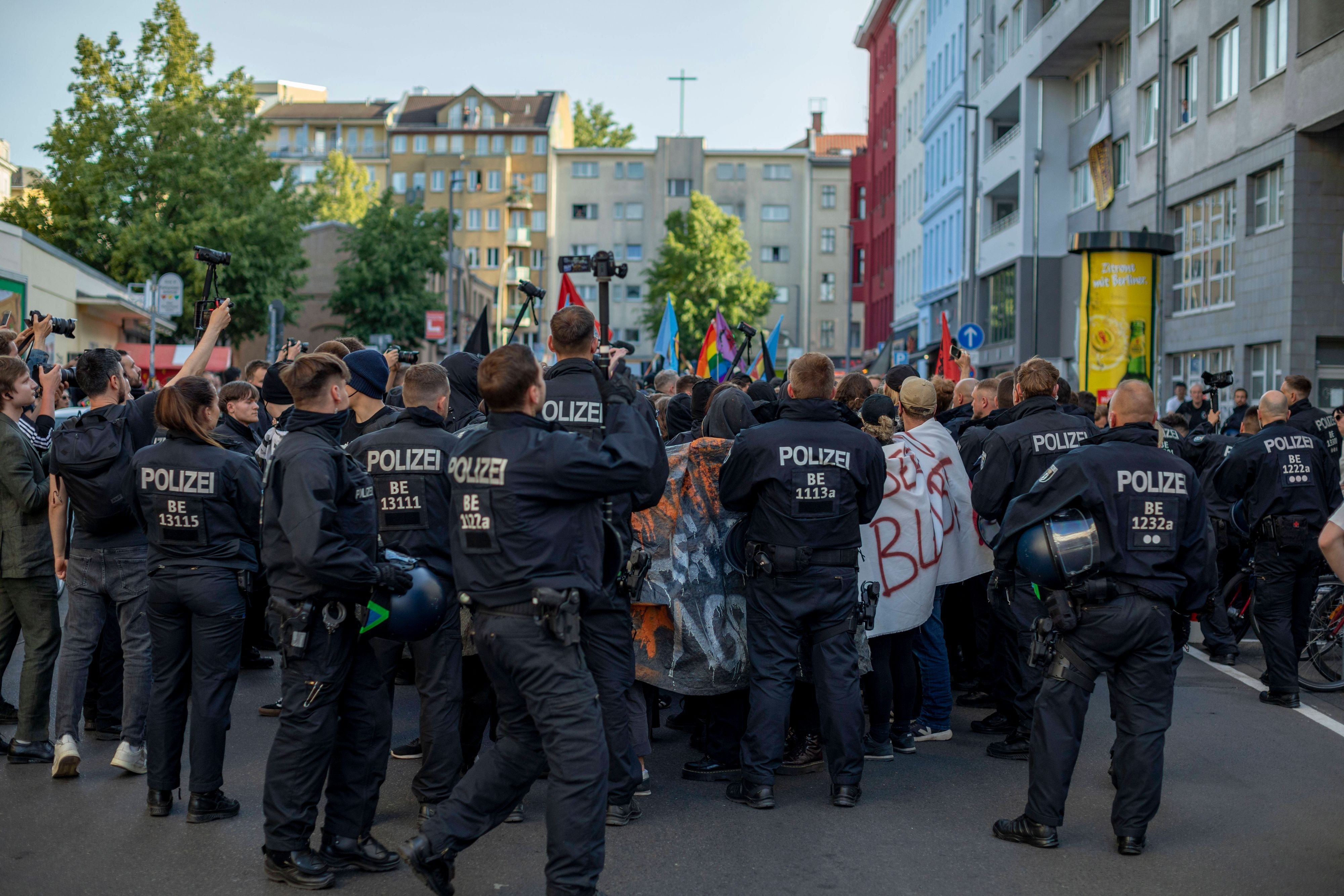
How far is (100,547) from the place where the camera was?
720 cm

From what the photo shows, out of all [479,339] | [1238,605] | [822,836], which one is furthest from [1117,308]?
[822,836]

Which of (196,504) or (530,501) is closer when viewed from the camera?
(530,501)

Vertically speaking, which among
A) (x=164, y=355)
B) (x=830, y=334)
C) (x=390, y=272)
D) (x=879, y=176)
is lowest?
(x=164, y=355)

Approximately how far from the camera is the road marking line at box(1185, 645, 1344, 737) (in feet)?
28.4

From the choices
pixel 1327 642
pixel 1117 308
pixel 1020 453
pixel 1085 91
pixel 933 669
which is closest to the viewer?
pixel 1020 453

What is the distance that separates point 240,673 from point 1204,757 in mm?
6380

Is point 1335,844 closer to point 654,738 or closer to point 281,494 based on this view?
point 654,738

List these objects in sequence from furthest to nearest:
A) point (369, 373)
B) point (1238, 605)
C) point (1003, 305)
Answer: point (1003, 305) → point (1238, 605) → point (369, 373)

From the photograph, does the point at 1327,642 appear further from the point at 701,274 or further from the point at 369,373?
the point at 701,274

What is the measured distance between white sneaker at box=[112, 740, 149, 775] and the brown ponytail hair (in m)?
1.80

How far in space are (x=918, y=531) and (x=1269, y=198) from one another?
1950 centimetres

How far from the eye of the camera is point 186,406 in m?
6.36

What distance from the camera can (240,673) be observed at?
988 cm

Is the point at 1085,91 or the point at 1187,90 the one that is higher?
the point at 1085,91
